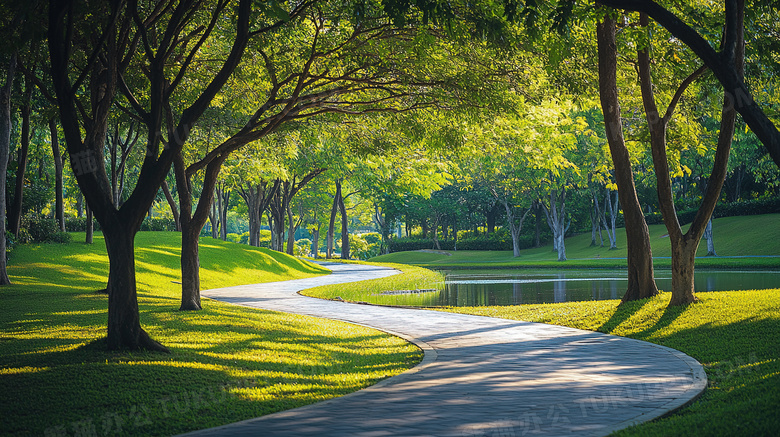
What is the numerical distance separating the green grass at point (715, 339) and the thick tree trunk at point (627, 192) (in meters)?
0.55

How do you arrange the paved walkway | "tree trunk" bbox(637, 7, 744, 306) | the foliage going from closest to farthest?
the paved walkway, "tree trunk" bbox(637, 7, 744, 306), the foliage

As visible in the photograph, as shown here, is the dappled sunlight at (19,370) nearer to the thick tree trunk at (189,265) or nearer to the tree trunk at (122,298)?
the tree trunk at (122,298)

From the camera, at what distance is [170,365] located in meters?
8.30

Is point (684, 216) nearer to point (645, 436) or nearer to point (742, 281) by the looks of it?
point (742, 281)

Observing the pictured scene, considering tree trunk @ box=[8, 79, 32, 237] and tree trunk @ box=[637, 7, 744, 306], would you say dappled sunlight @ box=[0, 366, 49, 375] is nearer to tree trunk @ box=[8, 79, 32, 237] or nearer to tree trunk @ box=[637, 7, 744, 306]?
tree trunk @ box=[637, 7, 744, 306]

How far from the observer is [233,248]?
34.5 metres

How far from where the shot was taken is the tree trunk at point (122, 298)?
9031 mm

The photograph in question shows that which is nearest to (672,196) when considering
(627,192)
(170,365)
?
(627,192)

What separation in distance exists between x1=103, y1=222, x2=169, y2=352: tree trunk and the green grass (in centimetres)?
697

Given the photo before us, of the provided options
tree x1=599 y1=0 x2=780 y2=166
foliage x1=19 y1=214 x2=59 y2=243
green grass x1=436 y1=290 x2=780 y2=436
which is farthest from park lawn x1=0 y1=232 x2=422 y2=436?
foliage x1=19 y1=214 x2=59 y2=243

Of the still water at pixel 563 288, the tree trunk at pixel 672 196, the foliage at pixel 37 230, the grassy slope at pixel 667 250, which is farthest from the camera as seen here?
the grassy slope at pixel 667 250

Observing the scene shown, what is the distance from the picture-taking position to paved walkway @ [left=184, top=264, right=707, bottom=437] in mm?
5812

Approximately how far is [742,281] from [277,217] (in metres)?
36.9

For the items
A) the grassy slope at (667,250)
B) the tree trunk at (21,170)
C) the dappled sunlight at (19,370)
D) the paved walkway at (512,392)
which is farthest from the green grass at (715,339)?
the grassy slope at (667,250)
